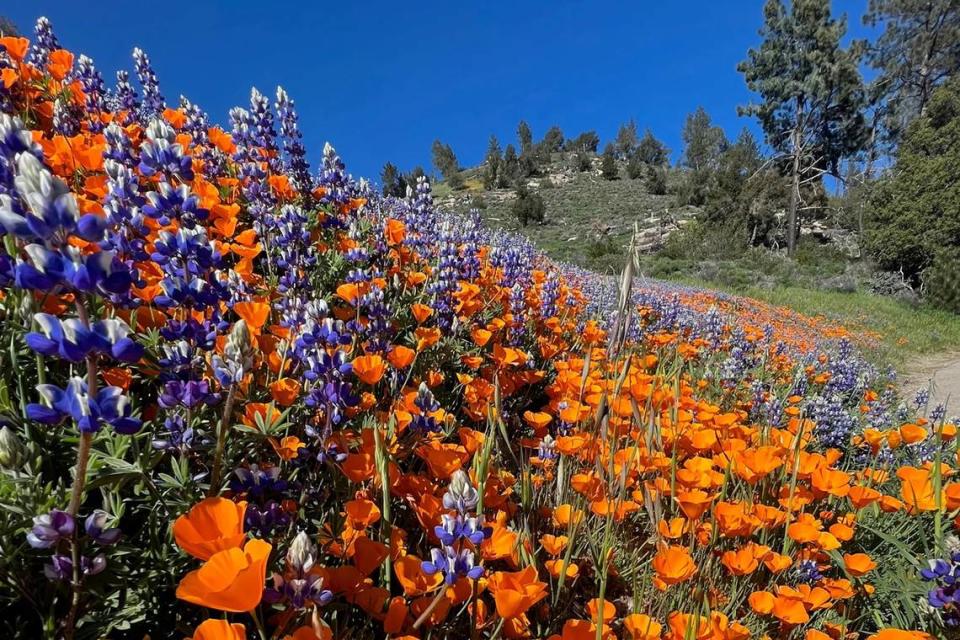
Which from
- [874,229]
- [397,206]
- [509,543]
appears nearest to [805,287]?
[874,229]

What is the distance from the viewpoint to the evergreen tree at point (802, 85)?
88.3 ft

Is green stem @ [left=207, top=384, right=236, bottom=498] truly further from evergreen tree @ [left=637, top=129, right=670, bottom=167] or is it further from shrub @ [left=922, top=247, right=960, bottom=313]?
evergreen tree @ [left=637, top=129, right=670, bottom=167]

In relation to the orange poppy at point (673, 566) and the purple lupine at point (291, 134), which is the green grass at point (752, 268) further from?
the purple lupine at point (291, 134)

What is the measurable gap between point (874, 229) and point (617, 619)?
2405 centimetres

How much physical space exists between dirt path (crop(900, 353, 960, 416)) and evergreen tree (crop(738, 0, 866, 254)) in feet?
55.3

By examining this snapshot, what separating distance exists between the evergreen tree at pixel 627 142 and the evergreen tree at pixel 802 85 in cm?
3424

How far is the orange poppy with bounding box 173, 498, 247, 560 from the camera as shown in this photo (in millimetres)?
801

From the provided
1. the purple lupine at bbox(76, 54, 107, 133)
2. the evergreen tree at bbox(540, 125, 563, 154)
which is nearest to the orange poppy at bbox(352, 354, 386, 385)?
the purple lupine at bbox(76, 54, 107, 133)

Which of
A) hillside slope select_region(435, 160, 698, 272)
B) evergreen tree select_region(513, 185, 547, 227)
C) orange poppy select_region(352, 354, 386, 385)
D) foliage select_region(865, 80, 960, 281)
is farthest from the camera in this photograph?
evergreen tree select_region(513, 185, 547, 227)

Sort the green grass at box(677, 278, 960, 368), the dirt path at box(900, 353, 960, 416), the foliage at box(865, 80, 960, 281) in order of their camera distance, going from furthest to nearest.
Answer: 1. the foliage at box(865, 80, 960, 281)
2. the green grass at box(677, 278, 960, 368)
3. the dirt path at box(900, 353, 960, 416)

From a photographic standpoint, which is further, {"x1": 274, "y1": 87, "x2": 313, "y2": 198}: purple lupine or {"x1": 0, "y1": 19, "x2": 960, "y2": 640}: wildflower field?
{"x1": 274, "y1": 87, "x2": 313, "y2": 198}: purple lupine

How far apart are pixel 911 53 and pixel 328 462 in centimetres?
3826

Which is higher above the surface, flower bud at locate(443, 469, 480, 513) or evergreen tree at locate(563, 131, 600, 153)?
evergreen tree at locate(563, 131, 600, 153)

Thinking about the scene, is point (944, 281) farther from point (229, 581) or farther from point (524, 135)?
point (524, 135)
